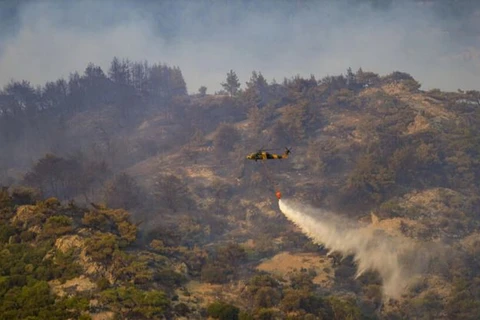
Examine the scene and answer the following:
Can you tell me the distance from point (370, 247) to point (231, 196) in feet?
99.3

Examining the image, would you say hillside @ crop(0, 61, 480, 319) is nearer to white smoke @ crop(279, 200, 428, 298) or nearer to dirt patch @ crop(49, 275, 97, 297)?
dirt patch @ crop(49, 275, 97, 297)

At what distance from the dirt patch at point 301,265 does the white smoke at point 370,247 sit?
9.49 feet

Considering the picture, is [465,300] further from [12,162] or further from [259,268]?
[12,162]

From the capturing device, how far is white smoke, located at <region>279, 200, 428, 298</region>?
52.7 meters

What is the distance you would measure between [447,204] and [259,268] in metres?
33.9

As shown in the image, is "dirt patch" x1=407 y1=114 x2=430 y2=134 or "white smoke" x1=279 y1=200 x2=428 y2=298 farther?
"dirt patch" x1=407 y1=114 x2=430 y2=134

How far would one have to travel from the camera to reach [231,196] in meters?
82.4

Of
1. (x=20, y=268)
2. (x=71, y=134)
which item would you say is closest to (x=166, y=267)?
(x=20, y=268)

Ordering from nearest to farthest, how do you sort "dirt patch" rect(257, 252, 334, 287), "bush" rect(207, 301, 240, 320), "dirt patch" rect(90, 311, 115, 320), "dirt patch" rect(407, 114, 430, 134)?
"dirt patch" rect(90, 311, 115, 320), "bush" rect(207, 301, 240, 320), "dirt patch" rect(257, 252, 334, 287), "dirt patch" rect(407, 114, 430, 134)

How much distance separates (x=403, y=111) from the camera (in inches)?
3853

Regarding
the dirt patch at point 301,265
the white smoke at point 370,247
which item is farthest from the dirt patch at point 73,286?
the white smoke at point 370,247

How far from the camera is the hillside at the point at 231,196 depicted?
1571 inches

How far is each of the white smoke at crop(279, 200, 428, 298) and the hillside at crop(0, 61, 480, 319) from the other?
55.2 inches

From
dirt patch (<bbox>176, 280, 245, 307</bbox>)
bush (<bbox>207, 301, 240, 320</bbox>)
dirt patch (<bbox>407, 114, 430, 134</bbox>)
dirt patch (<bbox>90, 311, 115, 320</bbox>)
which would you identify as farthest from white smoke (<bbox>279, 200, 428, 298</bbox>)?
dirt patch (<bbox>407, 114, 430, 134</bbox>)
